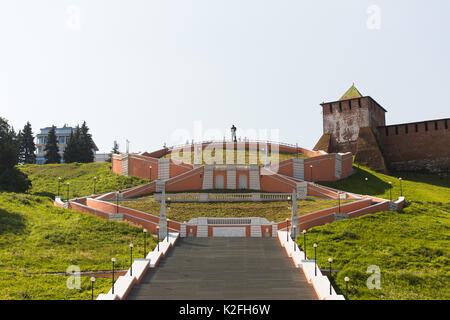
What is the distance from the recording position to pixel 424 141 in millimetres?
48781

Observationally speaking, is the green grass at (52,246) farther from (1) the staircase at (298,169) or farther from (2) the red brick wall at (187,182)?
(1) the staircase at (298,169)

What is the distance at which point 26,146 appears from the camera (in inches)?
2432

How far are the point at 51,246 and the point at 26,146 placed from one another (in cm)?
4682

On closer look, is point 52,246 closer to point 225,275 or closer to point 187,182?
point 225,275

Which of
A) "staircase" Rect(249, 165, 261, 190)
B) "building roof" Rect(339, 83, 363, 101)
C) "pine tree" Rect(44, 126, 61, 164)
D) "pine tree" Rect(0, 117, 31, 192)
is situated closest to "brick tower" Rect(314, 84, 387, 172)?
"building roof" Rect(339, 83, 363, 101)

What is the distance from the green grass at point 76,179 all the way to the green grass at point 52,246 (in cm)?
990

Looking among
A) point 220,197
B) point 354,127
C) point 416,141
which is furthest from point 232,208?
point 416,141

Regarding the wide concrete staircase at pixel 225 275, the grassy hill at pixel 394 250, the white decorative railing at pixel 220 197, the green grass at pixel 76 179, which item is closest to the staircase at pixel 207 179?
the white decorative railing at pixel 220 197

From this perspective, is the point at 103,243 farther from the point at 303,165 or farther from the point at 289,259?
the point at 303,165

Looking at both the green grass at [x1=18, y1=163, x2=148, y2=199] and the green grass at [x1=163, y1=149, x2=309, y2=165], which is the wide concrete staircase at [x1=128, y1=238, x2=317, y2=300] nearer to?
the green grass at [x1=18, y1=163, x2=148, y2=199]

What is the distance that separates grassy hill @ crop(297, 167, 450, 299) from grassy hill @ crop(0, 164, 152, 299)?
30.5 ft

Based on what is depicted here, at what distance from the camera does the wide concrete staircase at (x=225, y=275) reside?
14.2 metres

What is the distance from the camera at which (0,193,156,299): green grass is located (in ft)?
50.3

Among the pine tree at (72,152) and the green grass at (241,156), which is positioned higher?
the pine tree at (72,152)
